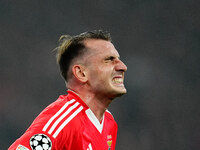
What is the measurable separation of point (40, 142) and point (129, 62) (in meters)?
6.51

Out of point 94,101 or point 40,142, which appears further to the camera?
point 94,101

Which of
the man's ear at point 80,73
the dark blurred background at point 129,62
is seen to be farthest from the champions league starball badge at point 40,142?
the dark blurred background at point 129,62

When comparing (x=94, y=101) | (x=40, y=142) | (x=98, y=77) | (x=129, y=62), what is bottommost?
(x=40, y=142)

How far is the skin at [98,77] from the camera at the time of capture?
7.79ft

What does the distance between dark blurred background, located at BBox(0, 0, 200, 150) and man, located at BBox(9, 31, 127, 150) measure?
5249 mm

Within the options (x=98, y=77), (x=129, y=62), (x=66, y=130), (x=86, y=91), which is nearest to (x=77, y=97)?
(x=86, y=91)

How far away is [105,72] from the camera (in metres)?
2.38

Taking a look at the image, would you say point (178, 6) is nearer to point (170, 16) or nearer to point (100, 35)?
point (170, 16)

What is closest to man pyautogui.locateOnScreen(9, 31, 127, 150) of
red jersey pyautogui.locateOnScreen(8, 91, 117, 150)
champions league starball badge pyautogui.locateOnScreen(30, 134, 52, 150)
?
red jersey pyautogui.locateOnScreen(8, 91, 117, 150)

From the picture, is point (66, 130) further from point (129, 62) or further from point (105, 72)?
point (129, 62)

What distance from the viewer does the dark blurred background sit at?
7.78 meters

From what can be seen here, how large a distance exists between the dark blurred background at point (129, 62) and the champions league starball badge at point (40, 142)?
5819 millimetres

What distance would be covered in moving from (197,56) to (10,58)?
462cm

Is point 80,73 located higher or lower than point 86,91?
higher
